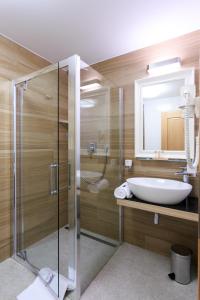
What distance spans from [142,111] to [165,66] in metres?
0.51

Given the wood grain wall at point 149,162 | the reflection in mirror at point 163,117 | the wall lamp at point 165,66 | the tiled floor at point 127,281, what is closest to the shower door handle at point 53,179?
the tiled floor at point 127,281

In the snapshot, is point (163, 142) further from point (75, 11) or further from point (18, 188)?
point (18, 188)

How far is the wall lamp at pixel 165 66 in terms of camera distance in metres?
1.77

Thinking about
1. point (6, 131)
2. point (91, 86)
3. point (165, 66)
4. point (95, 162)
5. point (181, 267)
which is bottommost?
point (181, 267)

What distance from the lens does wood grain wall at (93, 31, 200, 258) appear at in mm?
1758

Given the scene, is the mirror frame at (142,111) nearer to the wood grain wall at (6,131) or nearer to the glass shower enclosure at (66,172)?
the glass shower enclosure at (66,172)

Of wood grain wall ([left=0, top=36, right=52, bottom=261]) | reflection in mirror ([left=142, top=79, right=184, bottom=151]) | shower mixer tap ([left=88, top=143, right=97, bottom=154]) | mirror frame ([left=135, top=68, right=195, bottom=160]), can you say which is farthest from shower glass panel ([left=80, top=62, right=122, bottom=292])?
wood grain wall ([left=0, top=36, right=52, bottom=261])

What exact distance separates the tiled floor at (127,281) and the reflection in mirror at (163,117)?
122 centimetres

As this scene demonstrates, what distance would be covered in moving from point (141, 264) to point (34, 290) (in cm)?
104

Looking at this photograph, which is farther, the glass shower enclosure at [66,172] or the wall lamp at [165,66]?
the wall lamp at [165,66]

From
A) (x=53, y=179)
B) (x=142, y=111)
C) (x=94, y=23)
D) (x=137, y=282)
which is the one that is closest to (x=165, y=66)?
(x=142, y=111)

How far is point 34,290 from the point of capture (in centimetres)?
145

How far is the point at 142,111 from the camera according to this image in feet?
6.62

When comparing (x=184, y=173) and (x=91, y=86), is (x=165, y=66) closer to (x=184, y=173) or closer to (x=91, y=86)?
(x=91, y=86)
